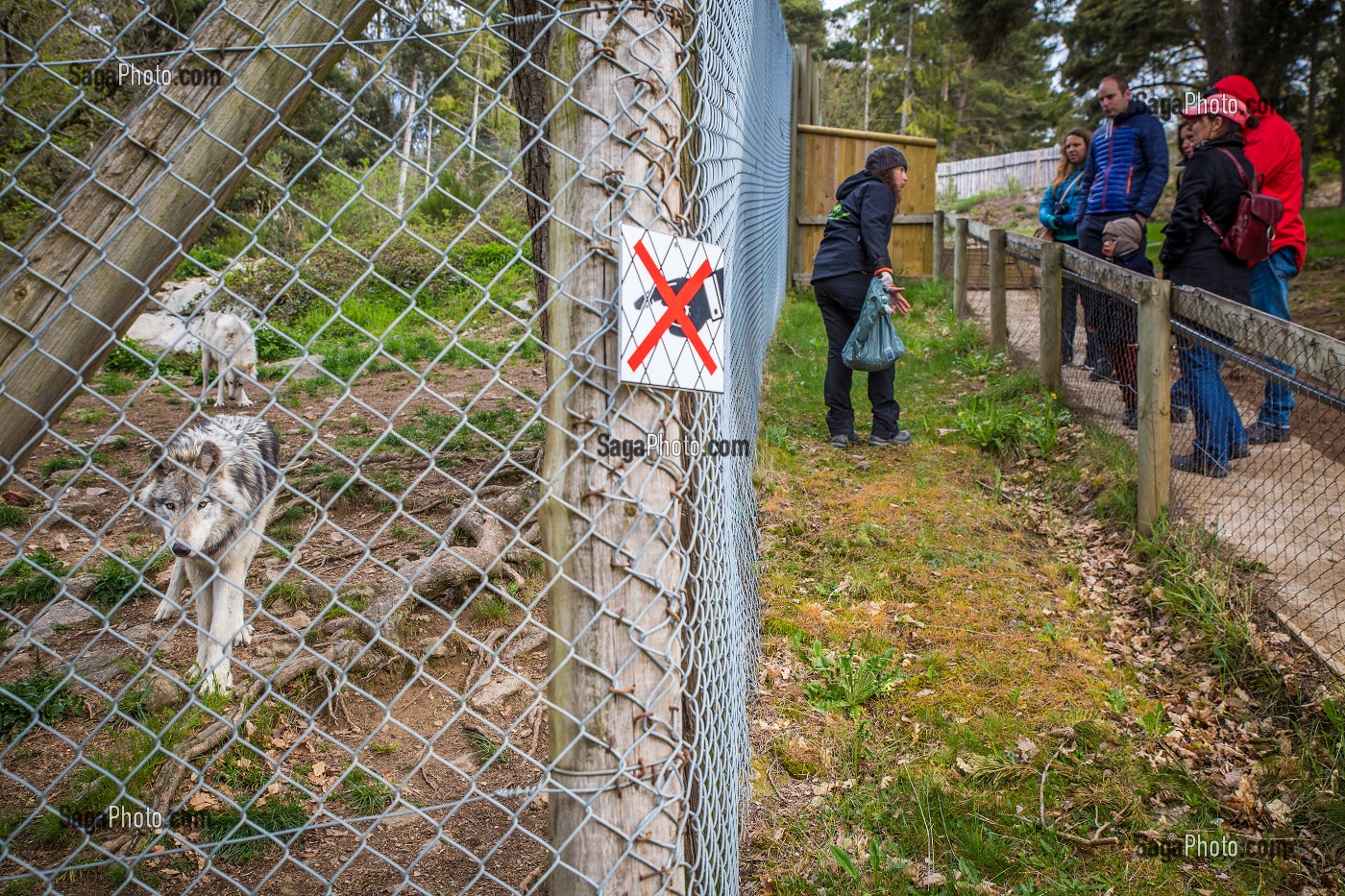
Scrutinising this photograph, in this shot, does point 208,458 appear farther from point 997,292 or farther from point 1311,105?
point 1311,105

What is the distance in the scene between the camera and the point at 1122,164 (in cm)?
585

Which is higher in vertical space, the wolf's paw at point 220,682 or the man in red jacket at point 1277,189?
the man in red jacket at point 1277,189

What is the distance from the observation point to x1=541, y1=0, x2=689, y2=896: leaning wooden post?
1.50 metres

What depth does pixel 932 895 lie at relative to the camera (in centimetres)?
245

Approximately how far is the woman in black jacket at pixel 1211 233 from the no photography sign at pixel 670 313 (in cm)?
381

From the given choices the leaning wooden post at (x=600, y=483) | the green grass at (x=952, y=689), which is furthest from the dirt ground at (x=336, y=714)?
the green grass at (x=952, y=689)

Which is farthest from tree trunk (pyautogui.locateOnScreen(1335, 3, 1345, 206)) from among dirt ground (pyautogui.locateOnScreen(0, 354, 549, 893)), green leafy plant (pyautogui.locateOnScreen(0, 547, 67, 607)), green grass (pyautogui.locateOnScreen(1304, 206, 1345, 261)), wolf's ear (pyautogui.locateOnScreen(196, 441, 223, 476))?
green leafy plant (pyautogui.locateOnScreen(0, 547, 67, 607))

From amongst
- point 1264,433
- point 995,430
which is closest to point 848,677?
point 995,430

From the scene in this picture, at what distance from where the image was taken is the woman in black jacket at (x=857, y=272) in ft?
18.3

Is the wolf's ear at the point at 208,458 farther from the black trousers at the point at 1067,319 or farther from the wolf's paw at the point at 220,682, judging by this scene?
the black trousers at the point at 1067,319

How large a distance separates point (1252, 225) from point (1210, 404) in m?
1.10

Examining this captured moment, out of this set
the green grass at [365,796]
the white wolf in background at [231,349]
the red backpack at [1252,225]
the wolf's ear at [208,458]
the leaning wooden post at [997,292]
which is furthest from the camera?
the white wolf in background at [231,349]

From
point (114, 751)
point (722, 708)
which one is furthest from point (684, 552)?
point (114, 751)

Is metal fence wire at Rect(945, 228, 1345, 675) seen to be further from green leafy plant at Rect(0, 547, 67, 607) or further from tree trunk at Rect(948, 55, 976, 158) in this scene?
tree trunk at Rect(948, 55, 976, 158)
